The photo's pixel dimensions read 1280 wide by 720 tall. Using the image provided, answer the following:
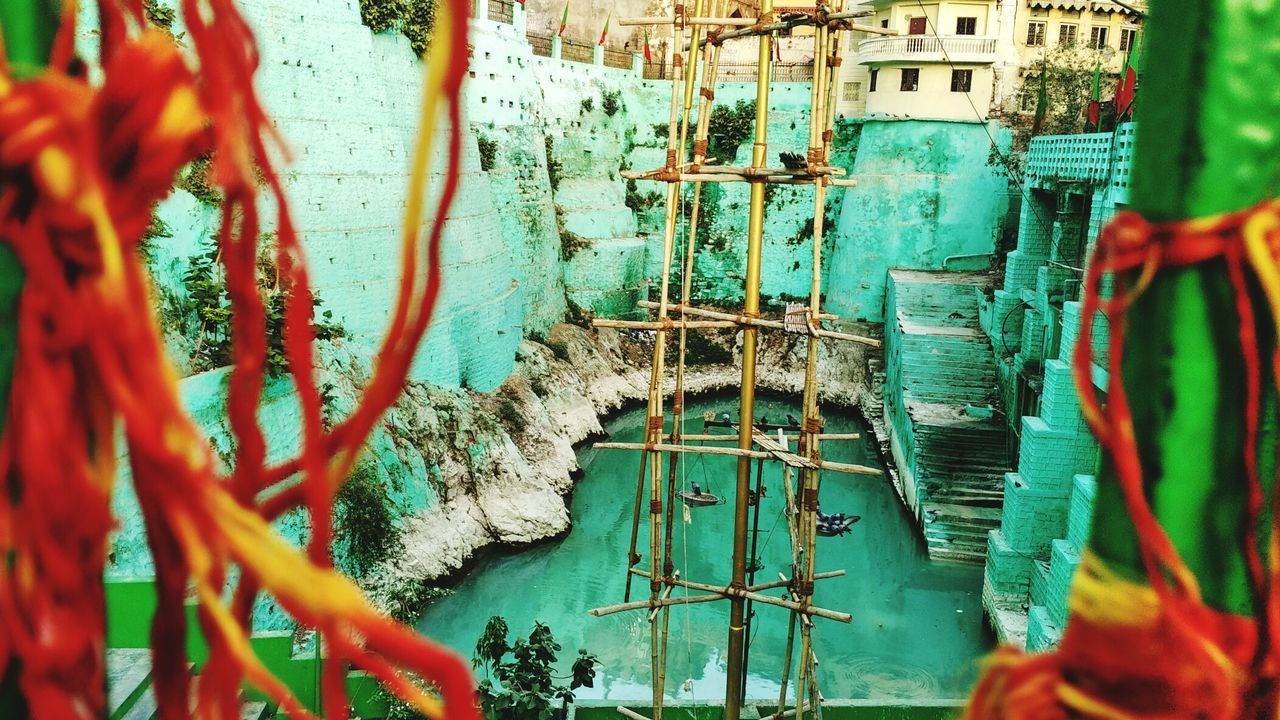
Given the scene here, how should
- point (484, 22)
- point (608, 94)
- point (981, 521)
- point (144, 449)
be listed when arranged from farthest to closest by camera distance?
point (608, 94) → point (484, 22) → point (981, 521) → point (144, 449)

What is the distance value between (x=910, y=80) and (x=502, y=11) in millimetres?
8499

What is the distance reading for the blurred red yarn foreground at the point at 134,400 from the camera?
68 centimetres

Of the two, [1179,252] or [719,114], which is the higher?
[719,114]

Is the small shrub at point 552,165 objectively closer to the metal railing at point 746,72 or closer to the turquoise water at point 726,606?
the metal railing at point 746,72

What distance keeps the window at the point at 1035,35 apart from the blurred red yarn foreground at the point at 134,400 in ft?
69.4

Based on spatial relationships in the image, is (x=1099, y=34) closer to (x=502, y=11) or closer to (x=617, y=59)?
(x=617, y=59)

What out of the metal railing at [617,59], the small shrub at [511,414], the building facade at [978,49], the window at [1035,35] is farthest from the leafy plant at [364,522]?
the window at [1035,35]

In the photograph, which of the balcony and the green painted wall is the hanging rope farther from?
the balcony

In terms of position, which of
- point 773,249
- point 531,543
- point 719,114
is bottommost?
point 531,543

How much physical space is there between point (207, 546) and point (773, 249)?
20.0 m

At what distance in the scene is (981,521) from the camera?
1210 centimetres

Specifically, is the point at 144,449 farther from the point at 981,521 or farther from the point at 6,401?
the point at 981,521

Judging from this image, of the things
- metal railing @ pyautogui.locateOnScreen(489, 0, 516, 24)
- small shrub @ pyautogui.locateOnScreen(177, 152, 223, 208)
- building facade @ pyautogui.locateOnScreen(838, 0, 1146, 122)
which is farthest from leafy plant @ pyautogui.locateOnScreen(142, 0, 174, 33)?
building facade @ pyautogui.locateOnScreen(838, 0, 1146, 122)

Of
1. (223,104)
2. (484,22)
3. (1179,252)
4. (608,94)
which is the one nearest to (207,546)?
(223,104)
